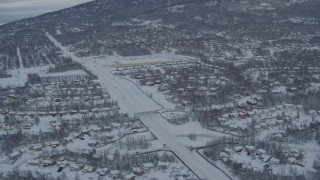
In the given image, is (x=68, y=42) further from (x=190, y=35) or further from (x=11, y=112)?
(x=11, y=112)

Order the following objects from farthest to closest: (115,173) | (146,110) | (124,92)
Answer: (124,92)
(146,110)
(115,173)

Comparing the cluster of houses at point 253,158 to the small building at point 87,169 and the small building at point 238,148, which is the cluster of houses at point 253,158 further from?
the small building at point 87,169

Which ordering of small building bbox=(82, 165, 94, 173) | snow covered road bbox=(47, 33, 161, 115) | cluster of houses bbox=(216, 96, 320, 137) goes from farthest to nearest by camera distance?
1. snow covered road bbox=(47, 33, 161, 115)
2. cluster of houses bbox=(216, 96, 320, 137)
3. small building bbox=(82, 165, 94, 173)

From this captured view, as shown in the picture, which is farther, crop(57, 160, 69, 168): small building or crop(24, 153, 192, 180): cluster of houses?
crop(57, 160, 69, 168): small building

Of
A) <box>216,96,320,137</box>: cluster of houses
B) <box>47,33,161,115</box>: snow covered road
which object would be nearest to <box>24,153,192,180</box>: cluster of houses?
<box>216,96,320,137</box>: cluster of houses

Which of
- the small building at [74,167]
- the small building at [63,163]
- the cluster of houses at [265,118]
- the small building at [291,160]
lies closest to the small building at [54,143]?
the small building at [63,163]

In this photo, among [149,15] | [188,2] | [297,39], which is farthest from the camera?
[188,2]

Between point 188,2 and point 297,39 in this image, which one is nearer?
point 297,39

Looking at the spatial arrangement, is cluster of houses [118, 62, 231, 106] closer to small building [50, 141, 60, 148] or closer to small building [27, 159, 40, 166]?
small building [50, 141, 60, 148]

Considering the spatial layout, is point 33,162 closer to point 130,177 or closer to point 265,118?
point 130,177

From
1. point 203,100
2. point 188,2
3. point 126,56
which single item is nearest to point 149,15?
point 188,2

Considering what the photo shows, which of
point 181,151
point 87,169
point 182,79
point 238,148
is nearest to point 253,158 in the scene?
point 238,148
